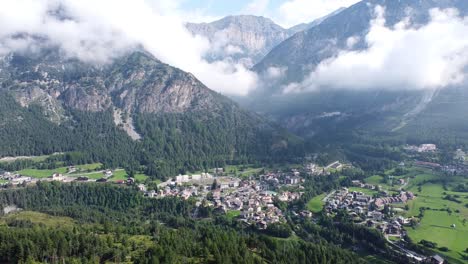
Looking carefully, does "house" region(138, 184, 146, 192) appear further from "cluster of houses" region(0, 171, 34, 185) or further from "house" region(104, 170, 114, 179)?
"cluster of houses" region(0, 171, 34, 185)

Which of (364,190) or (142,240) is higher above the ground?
(142,240)

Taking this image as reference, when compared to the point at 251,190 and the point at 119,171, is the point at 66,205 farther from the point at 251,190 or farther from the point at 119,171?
the point at 251,190

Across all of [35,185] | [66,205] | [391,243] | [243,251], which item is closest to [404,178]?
[391,243]

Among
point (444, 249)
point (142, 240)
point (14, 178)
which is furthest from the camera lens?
point (14, 178)

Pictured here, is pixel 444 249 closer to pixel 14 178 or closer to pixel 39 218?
pixel 39 218

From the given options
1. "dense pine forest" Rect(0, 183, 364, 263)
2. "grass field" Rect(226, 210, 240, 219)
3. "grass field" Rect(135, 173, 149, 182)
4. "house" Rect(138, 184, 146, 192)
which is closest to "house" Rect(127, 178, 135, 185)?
"grass field" Rect(135, 173, 149, 182)

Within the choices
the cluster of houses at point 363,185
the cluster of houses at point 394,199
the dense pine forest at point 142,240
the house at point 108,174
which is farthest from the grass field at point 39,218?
the cluster of houses at point 363,185

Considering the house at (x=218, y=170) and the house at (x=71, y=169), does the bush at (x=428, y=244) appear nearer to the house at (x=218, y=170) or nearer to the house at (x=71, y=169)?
the house at (x=218, y=170)

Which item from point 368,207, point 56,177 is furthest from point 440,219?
point 56,177
